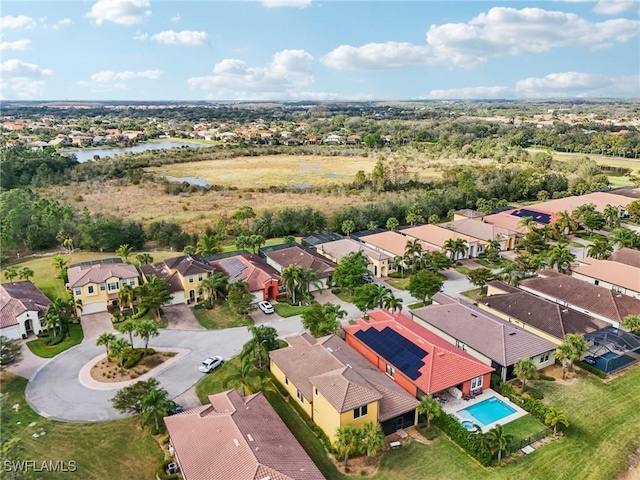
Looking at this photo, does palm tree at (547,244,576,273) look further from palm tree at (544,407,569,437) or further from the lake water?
the lake water

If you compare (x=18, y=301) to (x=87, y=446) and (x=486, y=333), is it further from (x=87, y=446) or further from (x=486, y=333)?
(x=486, y=333)

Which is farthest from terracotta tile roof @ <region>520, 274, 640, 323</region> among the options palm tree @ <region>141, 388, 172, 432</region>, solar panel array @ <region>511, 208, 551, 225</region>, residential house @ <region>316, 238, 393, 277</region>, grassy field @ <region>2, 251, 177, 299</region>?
grassy field @ <region>2, 251, 177, 299</region>

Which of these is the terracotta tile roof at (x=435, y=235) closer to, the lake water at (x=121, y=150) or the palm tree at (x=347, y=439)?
the palm tree at (x=347, y=439)

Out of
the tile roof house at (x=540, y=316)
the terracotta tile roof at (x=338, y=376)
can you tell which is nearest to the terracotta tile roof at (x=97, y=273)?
the terracotta tile roof at (x=338, y=376)

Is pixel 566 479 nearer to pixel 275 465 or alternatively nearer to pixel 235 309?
pixel 275 465

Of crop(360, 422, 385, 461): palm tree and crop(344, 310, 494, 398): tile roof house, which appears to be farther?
crop(344, 310, 494, 398): tile roof house

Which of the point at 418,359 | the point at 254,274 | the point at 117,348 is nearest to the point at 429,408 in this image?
the point at 418,359

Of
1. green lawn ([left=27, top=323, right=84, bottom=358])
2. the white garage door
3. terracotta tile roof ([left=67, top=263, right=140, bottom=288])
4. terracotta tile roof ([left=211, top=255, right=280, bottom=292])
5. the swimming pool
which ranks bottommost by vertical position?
the swimming pool
